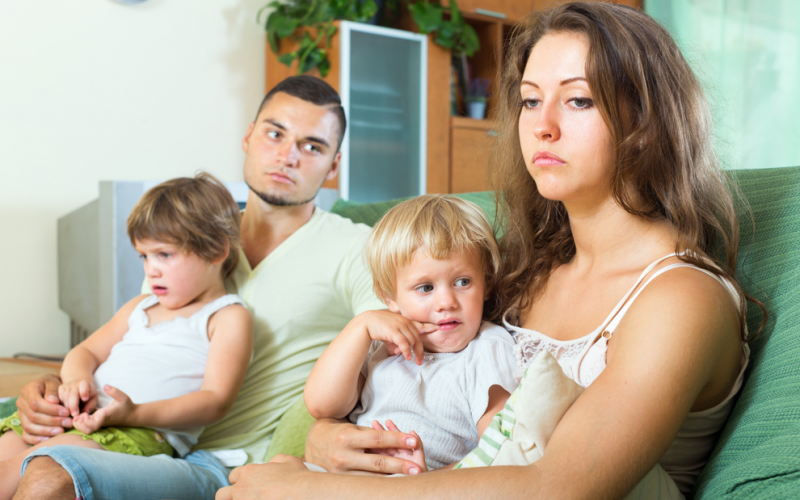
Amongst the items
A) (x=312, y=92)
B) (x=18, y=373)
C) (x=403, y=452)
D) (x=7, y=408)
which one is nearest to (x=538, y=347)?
(x=403, y=452)

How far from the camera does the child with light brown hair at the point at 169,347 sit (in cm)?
111

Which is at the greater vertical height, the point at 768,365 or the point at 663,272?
the point at 663,272

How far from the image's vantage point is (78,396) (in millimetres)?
1128

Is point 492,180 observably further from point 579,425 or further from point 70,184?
point 70,184

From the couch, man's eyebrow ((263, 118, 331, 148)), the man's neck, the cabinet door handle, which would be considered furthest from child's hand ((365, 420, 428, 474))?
the cabinet door handle

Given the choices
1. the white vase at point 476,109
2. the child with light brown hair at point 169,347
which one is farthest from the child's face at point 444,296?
the white vase at point 476,109

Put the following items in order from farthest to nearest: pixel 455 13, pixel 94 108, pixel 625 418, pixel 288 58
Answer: pixel 455 13 < pixel 288 58 < pixel 94 108 < pixel 625 418

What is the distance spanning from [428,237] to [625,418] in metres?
0.37

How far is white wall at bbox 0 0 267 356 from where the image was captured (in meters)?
2.52

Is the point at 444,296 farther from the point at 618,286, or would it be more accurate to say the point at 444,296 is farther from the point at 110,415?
the point at 110,415

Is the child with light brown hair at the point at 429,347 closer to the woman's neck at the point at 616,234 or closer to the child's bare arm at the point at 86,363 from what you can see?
the woman's neck at the point at 616,234

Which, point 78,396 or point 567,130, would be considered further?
point 78,396

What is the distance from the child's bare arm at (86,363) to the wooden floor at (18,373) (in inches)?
18.2

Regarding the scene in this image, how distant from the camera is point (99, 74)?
106 inches
